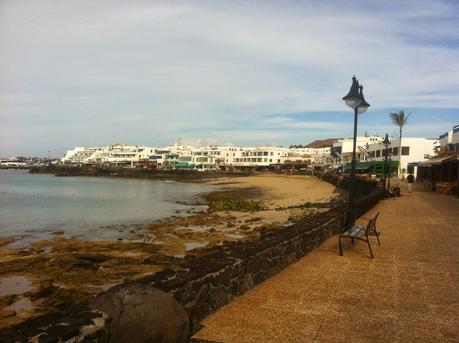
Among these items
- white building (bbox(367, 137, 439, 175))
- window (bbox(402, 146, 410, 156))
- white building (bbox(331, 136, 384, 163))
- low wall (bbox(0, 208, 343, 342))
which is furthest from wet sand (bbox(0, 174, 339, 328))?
white building (bbox(331, 136, 384, 163))

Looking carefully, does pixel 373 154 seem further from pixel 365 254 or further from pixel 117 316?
pixel 117 316

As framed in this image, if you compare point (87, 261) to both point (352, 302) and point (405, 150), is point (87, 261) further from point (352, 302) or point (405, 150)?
point (405, 150)

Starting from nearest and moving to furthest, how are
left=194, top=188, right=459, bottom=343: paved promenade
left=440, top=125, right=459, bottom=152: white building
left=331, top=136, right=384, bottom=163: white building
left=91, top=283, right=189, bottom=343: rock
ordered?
left=91, top=283, right=189, bottom=343: rock → left=194, top=188, right=459, bottom=343: paved promenade → left=440, top=125, right=459, bottom=152: white building → left=331, top=136, right=384, bottom=163: white building

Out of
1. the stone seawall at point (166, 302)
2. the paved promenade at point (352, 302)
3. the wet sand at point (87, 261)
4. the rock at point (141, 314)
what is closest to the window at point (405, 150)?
the wet sand at point (87, 261)

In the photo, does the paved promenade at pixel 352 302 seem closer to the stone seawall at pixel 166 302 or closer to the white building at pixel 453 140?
the stone seawall at pixel 166 302

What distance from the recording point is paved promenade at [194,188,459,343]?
13.5 ft

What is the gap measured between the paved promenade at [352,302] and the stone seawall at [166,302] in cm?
19

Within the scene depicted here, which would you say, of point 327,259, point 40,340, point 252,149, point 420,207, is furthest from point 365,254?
point 252,149

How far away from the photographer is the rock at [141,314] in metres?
3.15

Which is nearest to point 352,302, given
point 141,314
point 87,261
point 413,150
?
point 141,314

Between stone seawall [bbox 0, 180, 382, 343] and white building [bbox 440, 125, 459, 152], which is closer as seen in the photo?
stone seawall [bbox 0, 180, 382, 343]

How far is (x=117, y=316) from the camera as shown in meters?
3.15

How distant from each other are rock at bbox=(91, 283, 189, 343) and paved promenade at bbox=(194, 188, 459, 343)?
637mm

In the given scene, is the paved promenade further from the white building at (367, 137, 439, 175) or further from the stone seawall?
the white building at (367, 137, 439, 175)
